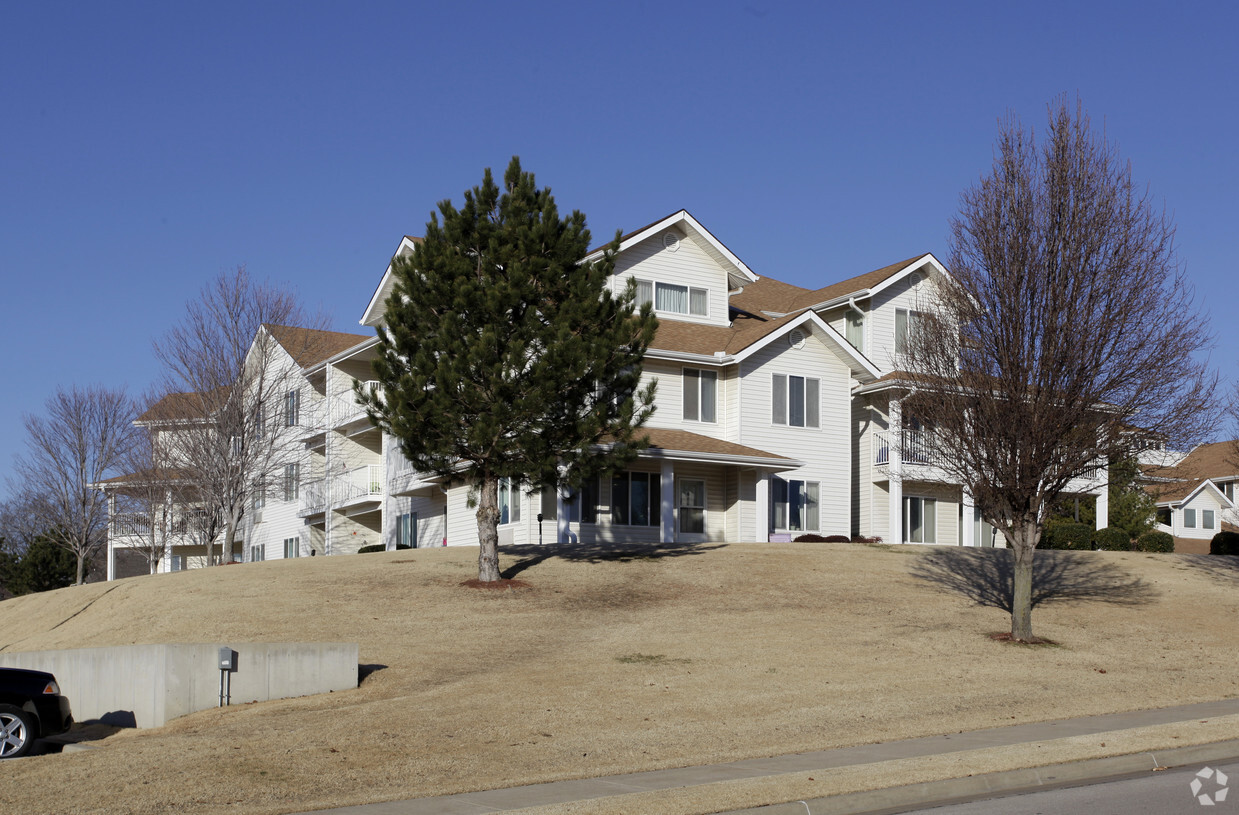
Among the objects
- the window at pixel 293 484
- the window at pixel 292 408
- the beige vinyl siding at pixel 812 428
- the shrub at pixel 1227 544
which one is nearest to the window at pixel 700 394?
the beige vinyl siding at pixel 812 428

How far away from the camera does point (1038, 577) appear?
2958cm

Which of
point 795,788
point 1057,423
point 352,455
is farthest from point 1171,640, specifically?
point 352,455

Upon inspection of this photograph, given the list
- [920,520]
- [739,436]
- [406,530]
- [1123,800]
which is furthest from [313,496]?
[1123,800]

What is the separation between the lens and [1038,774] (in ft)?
38.7

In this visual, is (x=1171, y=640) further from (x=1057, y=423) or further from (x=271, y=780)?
(x=271, y=780)

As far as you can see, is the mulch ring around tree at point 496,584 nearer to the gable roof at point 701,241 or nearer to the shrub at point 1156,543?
the gable roof at point 701,241

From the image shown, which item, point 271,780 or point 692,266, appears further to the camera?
point 692,266

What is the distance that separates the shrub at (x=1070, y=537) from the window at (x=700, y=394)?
1128 centimetres

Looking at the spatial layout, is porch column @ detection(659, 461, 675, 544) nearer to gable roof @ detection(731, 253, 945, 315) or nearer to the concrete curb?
gable roof @ detection(731, 253, 945, 315)

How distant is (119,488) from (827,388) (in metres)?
28.8

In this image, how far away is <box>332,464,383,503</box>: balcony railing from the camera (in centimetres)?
4328

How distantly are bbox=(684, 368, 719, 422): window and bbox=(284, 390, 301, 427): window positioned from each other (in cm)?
1445

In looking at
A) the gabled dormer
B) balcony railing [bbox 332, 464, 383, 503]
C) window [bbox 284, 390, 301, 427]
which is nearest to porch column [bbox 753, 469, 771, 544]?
the gabled dormer

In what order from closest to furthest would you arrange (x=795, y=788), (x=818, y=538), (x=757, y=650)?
1. (x=795, y=788)
2. (x=757, y=650)
3. (x=818, y=538)
